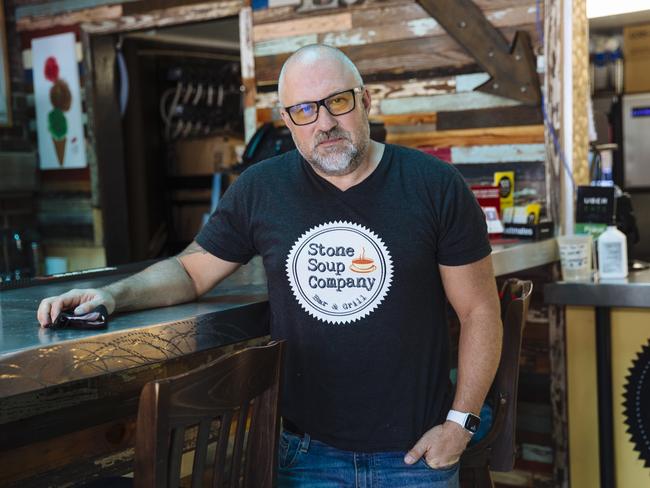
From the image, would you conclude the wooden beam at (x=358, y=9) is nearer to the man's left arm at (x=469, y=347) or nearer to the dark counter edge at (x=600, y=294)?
the dark counter edge at (x=600, y=294)

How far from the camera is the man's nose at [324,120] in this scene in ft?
5.89

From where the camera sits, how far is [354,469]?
180cm

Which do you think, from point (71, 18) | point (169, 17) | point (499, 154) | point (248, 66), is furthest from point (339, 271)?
point (71, 18)

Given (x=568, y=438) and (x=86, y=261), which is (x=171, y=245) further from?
(x=568, y=438)

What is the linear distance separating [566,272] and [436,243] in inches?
61.5

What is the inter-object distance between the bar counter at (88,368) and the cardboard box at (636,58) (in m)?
4.44

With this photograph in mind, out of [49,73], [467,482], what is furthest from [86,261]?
[467,482]

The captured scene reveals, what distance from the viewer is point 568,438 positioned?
3.39 metres

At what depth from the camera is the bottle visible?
10.3 ft

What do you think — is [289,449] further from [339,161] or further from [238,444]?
[339,161]

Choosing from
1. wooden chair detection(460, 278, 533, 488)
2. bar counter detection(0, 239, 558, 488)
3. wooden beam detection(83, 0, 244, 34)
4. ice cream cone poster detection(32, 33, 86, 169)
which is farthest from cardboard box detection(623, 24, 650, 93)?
bar counter detection(0, 239, 558, 488)

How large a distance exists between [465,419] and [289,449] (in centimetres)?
40

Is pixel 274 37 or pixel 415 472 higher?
pixel 274 37

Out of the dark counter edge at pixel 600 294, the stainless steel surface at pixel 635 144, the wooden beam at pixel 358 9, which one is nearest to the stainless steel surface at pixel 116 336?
the dark counter edge at pixel 600 294
